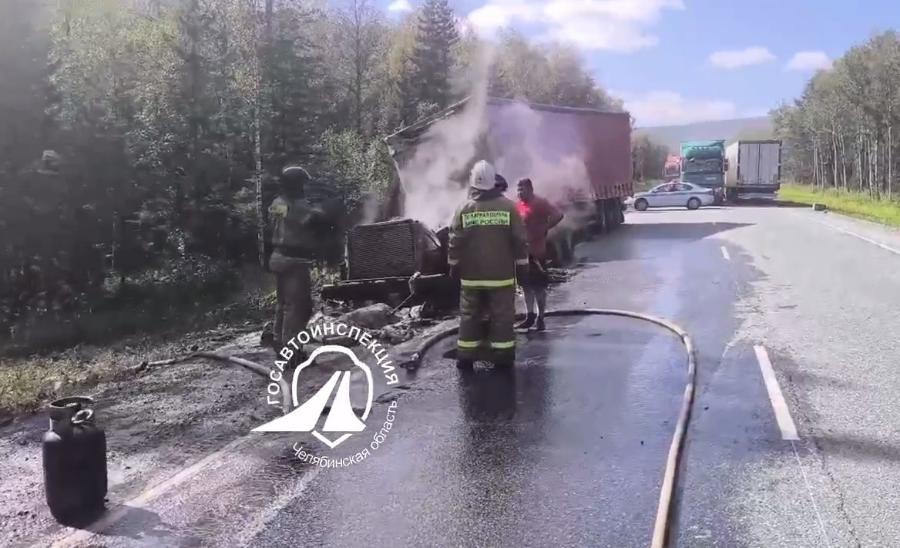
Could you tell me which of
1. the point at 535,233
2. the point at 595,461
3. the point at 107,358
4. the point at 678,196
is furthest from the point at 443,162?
the point at 678,196

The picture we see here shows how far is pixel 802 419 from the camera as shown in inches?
210

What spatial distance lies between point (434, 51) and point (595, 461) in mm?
32537

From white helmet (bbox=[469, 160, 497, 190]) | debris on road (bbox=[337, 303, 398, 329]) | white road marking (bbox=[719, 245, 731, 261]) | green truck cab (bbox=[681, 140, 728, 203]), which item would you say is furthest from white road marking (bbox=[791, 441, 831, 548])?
green truck cab (bbox=[681, 140, 728, 203])

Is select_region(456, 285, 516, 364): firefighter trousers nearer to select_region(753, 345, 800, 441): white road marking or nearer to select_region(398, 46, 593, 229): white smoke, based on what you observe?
select_region(753, 345, 800, 441): white road marking

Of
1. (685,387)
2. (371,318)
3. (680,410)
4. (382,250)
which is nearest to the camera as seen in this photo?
(680,410)

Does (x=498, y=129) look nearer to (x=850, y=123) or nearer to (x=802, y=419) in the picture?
(x=802, y=419)

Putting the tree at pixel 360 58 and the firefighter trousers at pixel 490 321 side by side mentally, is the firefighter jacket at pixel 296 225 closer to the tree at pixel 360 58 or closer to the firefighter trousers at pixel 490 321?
the firefighter trousers at pixel 490 321

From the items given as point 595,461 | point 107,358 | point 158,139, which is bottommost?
point 107,358

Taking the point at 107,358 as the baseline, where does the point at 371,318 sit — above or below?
above

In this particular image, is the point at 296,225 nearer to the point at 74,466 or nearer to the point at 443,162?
the point at 74,466

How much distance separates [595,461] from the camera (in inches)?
183

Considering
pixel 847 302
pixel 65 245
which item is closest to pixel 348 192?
pixel 65 245

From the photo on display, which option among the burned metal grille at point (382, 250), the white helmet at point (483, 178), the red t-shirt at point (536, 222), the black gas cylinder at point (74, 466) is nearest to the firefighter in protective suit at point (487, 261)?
the white helmet at point (483, 178)

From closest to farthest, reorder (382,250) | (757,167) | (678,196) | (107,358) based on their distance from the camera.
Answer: (107,358) → (382,250) → (678,196) → (757,167)
